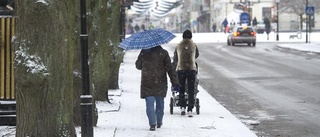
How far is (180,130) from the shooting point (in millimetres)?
11742

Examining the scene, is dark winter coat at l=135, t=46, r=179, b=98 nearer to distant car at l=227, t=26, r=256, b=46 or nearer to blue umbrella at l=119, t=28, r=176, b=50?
blue umbrella at l=119, t=28, r=176, b=50

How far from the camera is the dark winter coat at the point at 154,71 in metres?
11.6

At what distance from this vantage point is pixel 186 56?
45.5 ft

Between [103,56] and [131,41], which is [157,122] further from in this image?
[103,56]

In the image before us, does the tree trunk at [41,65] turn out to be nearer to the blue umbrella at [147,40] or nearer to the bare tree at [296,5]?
the blue umbrella at [147,40]

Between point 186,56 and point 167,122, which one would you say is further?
point 186,56

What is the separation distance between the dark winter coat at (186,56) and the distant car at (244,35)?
36.5 metres

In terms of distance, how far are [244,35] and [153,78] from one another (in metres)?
40.2

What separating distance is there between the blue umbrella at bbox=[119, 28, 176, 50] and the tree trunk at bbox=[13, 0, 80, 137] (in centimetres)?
343

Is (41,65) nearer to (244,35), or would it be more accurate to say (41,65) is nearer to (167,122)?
(167,122)

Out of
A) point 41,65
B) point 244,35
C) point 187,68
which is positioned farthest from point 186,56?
point 244,35

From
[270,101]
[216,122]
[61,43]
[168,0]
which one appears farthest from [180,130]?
[168,0]

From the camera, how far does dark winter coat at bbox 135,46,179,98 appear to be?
37.9ft

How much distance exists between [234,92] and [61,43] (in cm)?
1229
